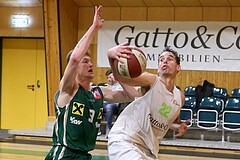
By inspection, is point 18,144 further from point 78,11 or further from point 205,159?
point 78,11

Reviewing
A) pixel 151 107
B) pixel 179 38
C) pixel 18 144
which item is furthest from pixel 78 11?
pixel 151 107

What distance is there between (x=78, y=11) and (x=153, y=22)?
2.18 metres

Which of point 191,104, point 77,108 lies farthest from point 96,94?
point 191,104

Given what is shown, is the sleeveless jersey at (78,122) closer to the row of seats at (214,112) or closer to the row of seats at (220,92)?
the row of seats at (214,112)

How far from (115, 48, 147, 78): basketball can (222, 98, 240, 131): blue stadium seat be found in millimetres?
7268

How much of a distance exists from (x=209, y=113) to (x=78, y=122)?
746cm

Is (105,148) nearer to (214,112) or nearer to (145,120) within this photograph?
(214,112)

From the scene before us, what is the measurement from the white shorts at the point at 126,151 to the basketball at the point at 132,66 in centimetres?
60

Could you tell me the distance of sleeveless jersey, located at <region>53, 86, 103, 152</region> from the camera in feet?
12.5

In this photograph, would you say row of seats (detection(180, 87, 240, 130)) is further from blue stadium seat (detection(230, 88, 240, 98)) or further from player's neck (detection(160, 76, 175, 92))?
player's neck (detection(160, 76, 175, 92))

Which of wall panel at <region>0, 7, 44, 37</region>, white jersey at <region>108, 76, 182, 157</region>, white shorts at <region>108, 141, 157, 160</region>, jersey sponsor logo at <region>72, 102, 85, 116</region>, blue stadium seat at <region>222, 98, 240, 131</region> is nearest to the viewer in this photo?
jersey sponsor logo at <region>72, 102, 85, 116</region>

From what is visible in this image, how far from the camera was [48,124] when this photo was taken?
12.6 metres

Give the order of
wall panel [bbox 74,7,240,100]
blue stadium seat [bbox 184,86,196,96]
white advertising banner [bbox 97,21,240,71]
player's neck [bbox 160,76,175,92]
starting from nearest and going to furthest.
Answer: player's neck [bbox 160,76,175,92]
blue stadium seat [bbox 184,86,196,96]
white advertising banner [bbox 97,21,240,71]
wall panel [bbox 74,7,240,100]

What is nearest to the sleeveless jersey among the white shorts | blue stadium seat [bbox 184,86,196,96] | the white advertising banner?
the white shorts
